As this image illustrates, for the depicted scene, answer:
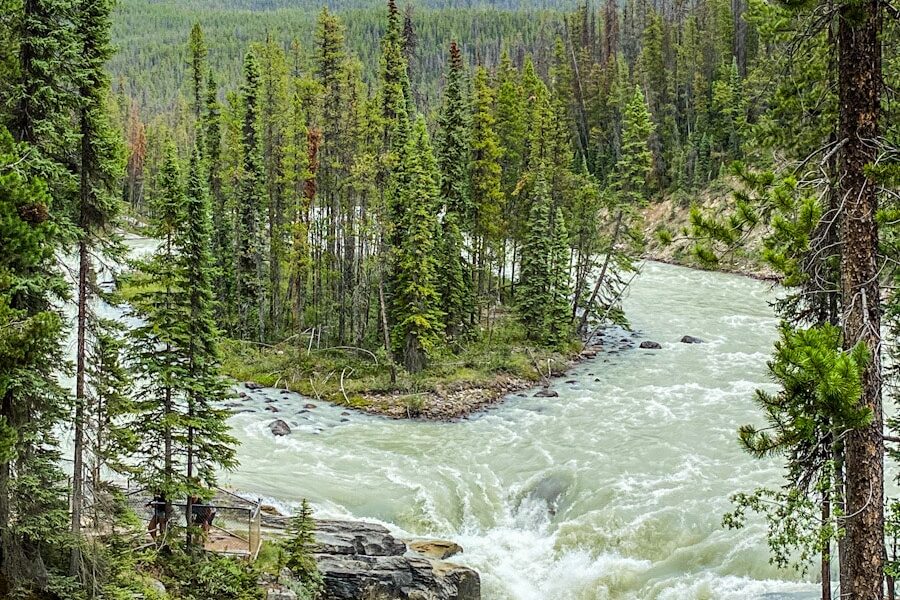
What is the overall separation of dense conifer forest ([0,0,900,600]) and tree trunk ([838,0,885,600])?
2cm

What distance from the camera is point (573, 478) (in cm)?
2414

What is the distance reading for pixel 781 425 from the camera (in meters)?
8.16

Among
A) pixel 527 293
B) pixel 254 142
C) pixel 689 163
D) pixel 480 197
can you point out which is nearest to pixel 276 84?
pixel 254 142

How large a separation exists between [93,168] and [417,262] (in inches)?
821

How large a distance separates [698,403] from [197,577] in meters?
20.9

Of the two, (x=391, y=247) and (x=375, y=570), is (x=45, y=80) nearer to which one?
(x=375, y=570)

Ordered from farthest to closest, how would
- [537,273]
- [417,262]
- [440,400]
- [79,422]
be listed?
1. [537,273]
2. [417,262]
3. [440,400]
4. [79,422]

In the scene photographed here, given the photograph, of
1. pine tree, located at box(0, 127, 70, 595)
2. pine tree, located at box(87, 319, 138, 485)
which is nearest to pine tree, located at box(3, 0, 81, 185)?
pine tree, located at box(0, 127, 70, 595)

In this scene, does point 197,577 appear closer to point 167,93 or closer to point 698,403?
point 698,403

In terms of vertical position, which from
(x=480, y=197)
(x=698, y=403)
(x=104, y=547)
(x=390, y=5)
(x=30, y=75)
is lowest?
(x=698, y=403)

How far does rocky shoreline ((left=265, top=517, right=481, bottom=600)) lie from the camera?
17031 millimetres

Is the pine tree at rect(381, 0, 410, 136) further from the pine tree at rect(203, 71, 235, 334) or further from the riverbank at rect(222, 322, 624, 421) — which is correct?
the pine tree at rect(203, 71, 235, 334)

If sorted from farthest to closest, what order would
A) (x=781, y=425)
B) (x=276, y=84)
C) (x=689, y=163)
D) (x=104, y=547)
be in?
(x=689, y=163)
(x=276, y=84)
(x=104, y=547)
(x=781, y=425)

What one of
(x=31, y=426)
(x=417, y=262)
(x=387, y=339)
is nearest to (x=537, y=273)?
(x=417, y=262)
